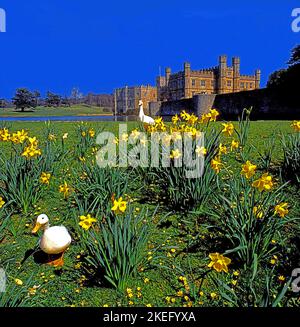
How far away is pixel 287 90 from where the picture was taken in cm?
2239

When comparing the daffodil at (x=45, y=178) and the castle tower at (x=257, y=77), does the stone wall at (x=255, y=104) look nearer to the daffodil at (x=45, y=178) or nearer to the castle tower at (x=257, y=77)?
the daffodil at (x=45, y=178)

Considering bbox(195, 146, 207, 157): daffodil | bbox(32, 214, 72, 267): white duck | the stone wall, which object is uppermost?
the stone wall

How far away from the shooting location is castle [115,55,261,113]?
50.6 m

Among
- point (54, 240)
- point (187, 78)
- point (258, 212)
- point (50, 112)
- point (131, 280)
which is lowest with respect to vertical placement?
point (131, 280)

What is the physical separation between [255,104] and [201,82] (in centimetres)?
2851

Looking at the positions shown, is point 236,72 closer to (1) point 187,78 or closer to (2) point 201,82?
(2) point 201,82

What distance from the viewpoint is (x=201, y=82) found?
170ft

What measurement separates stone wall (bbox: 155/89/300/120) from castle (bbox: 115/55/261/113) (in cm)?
1779

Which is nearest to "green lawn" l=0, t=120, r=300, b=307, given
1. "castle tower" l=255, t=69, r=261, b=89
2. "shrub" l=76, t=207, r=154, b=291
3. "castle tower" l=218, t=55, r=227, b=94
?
"shrub" l=76, t=207, r=154, b=291

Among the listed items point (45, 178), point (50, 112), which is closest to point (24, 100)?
point (50, 112)

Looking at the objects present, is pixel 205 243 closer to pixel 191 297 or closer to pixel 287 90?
pixel 191 297

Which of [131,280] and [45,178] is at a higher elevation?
[45,178]

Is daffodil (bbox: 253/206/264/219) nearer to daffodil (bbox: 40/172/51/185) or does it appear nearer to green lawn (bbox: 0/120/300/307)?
green lawn (bbox: 0/120/300/307)
